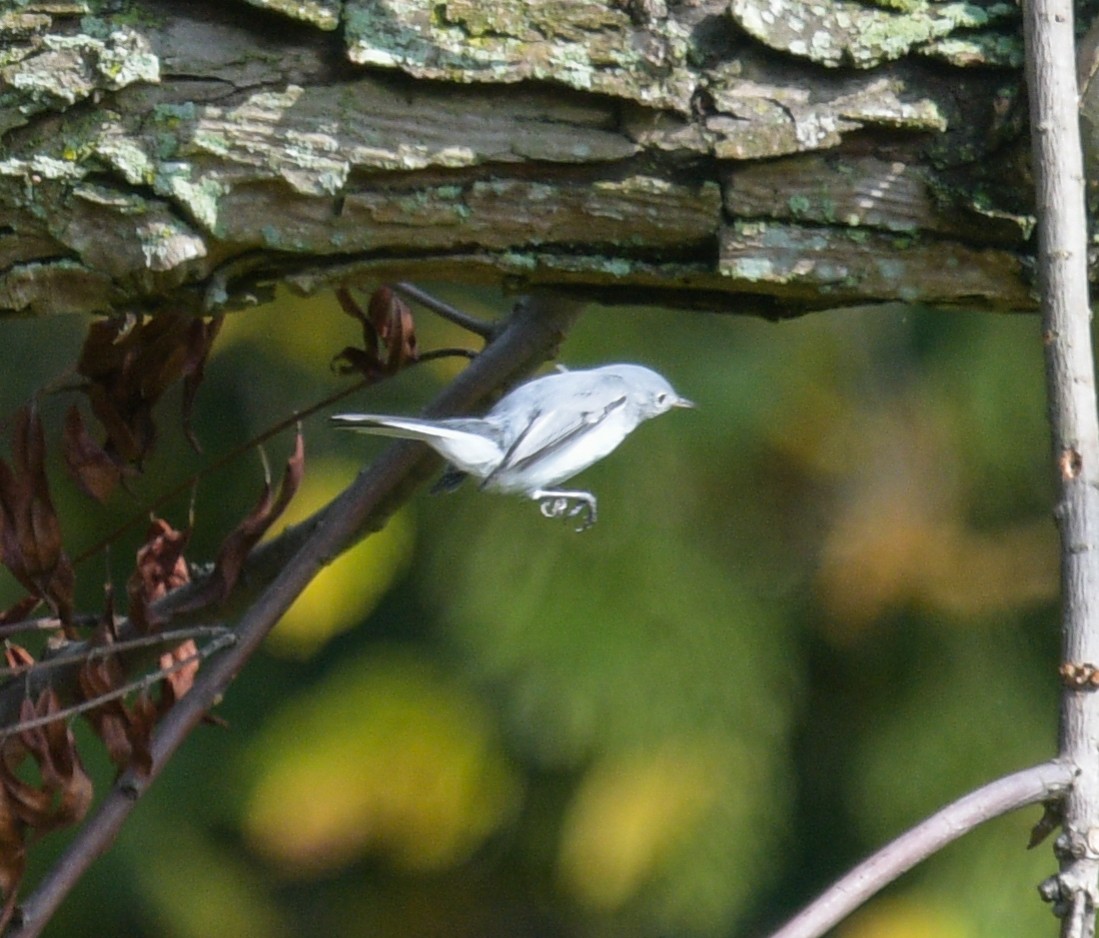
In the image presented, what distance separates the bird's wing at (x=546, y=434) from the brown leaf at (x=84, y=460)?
302mm

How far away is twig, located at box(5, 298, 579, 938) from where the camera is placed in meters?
0.96

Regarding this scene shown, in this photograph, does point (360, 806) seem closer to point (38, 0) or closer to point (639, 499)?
point (639, 499)

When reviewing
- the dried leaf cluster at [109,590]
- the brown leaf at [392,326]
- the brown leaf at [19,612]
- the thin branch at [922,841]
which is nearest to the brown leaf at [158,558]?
the dried leaf cluster at [109,590]

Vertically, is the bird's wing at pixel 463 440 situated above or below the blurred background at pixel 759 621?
above

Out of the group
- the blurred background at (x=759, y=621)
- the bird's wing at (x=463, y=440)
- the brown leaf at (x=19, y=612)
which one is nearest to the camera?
the bird's wing at (x=463, y=440)

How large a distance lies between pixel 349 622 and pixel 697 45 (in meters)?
1.51

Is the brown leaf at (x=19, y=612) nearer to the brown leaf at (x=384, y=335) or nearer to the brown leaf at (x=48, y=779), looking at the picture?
the brown leaf at (x=48, y=779)

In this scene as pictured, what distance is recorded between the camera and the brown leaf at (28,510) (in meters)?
0.97

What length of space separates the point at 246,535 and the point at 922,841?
640mm

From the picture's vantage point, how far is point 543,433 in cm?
95

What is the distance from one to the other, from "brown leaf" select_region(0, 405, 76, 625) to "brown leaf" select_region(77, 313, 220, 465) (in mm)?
70

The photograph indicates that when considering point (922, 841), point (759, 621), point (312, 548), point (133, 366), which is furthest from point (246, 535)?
point (759, 621)

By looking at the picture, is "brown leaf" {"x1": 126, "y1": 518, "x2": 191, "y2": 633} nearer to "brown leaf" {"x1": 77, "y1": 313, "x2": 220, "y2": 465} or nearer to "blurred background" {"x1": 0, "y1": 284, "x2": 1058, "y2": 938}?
"brown leaf" {"x1": 77, "y1": 313, "x2": 220, "y2": 465}

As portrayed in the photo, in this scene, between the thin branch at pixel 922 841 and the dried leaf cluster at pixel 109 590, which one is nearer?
the thin branch at pixel 922 841
